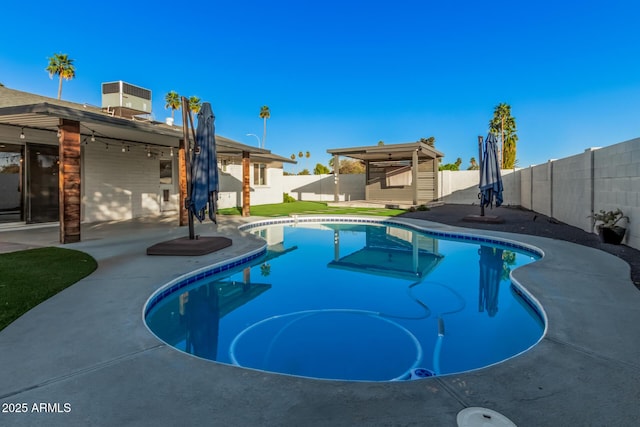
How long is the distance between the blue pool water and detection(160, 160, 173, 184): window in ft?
30.1

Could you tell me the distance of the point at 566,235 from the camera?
9.07 meters

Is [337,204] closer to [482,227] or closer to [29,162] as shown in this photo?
[482,227]

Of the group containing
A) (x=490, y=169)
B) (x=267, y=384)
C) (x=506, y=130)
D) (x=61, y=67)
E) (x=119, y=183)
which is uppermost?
(x=61, y=67)

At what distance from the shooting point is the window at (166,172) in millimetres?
14953

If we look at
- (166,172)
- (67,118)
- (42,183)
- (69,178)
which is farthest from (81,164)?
(67,118)

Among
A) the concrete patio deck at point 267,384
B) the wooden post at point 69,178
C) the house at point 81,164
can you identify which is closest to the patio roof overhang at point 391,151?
the house at point 81,164

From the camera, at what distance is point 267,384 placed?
7.65ft

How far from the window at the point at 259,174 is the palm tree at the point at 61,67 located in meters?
18.4

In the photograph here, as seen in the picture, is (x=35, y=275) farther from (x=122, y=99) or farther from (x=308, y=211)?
(x=308, y=211)

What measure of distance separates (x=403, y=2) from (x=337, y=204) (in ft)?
33.8

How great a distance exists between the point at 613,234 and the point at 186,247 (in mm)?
8831

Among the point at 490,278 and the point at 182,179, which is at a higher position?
the point at 182,179

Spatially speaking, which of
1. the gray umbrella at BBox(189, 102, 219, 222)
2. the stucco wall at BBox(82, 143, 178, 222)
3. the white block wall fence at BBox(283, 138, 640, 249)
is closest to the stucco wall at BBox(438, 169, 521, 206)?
the white block wall fence at BBox(283, 138, 640, 249)

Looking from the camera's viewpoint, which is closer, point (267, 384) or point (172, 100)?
point (267, 384)
